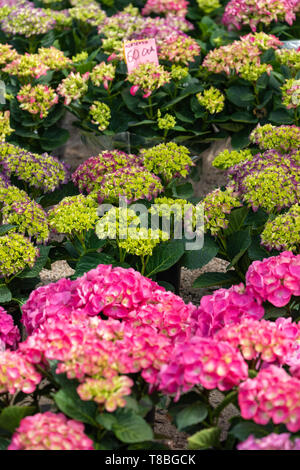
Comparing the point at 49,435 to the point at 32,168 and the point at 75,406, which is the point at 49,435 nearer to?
the point at 75,406

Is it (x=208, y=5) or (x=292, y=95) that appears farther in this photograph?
(x=208, y=5)

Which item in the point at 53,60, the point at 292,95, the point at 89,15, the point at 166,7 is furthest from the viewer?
the point at 166,7

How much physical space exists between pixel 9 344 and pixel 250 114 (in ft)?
7.19

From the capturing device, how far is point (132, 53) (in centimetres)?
370

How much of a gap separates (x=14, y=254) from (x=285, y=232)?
979 mm

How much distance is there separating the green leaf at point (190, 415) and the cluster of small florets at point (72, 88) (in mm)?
2326

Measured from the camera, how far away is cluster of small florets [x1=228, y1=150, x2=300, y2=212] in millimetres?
2494

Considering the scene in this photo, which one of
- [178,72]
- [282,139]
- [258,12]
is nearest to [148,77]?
[178,72]

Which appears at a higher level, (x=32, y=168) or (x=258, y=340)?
(x=258, y=340)

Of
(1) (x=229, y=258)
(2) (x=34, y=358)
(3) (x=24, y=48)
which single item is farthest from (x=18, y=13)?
(2) (x=34, y=358)

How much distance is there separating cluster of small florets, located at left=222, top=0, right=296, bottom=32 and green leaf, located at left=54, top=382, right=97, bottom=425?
10.4 ft

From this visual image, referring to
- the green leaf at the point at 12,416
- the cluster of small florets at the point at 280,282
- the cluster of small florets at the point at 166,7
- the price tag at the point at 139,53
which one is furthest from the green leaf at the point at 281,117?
the green leaf at the point at 12,416

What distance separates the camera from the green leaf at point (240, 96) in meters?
3.69

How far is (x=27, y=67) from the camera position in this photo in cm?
375
